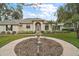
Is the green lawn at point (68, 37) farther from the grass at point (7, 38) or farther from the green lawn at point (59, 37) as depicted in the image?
the grass at point (7, 38)

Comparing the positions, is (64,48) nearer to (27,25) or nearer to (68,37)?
(68,37)

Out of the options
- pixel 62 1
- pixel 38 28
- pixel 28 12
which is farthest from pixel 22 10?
pixel 62 1

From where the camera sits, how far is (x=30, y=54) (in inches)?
148

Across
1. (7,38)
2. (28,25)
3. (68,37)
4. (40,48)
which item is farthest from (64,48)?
(7,38)

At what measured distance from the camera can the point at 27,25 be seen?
3.80 metres

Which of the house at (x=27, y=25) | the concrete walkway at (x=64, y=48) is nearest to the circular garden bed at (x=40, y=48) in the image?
the concrete walkway at (x=64, y=48)

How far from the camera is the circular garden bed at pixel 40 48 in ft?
12.3

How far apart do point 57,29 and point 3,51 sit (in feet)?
2.68

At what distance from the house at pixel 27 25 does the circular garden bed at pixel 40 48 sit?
16 cm

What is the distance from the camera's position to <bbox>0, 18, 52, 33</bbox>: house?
378 centimetres

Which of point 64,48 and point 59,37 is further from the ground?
point 59,37

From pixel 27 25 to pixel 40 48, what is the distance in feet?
1.22

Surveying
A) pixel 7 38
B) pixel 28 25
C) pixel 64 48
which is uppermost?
pixel 28 25

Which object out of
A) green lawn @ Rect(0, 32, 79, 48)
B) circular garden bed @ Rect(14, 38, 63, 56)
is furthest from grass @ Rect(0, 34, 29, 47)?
circular garden bed @ Rect(14, 38, 63, 56)
